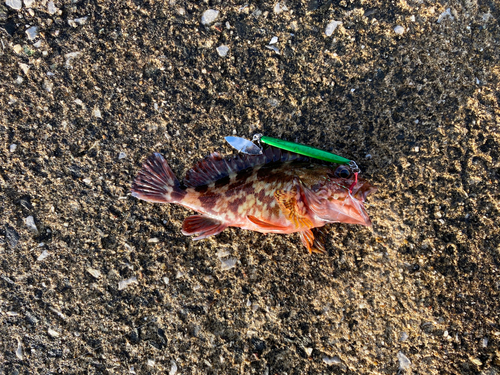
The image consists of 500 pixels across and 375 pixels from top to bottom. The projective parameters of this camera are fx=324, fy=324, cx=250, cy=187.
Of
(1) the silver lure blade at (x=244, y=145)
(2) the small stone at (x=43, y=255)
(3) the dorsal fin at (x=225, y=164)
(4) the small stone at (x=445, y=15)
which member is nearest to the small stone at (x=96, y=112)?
(3) the dorsal fin at (x=225, y=164)

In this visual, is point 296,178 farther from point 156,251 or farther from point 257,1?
point 257,1

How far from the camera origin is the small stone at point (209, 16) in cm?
310

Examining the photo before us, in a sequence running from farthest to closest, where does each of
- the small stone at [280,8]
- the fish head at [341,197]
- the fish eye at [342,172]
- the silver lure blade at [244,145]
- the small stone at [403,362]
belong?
the small stone at [280,8], the silver lure blade at [244,145], the small stone at [403,362], the fish eye at [342,172], the fish head at [341,197]

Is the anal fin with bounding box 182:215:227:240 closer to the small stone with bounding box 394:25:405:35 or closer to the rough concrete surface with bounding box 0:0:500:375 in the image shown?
the rough concrete surface with bounding box 0:0:500:375

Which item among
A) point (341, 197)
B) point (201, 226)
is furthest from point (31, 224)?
point (341, 197)

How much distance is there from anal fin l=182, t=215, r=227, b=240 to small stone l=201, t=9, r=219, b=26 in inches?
73.0

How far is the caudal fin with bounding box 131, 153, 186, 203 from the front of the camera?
2965 mm

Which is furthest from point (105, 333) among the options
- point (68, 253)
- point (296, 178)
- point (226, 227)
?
point (296, 178)

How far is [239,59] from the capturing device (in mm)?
3076

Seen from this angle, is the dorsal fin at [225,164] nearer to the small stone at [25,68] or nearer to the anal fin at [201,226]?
the anal fin at [201,226]

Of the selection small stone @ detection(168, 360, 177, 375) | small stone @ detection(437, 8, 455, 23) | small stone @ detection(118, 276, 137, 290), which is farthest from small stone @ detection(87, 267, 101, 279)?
small stone @ detection(437, 8, 455, 23)

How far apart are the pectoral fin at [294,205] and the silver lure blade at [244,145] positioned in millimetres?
475

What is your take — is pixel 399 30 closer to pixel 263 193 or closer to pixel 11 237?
pixel 263 193

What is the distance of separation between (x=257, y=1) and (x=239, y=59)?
0.58 m
